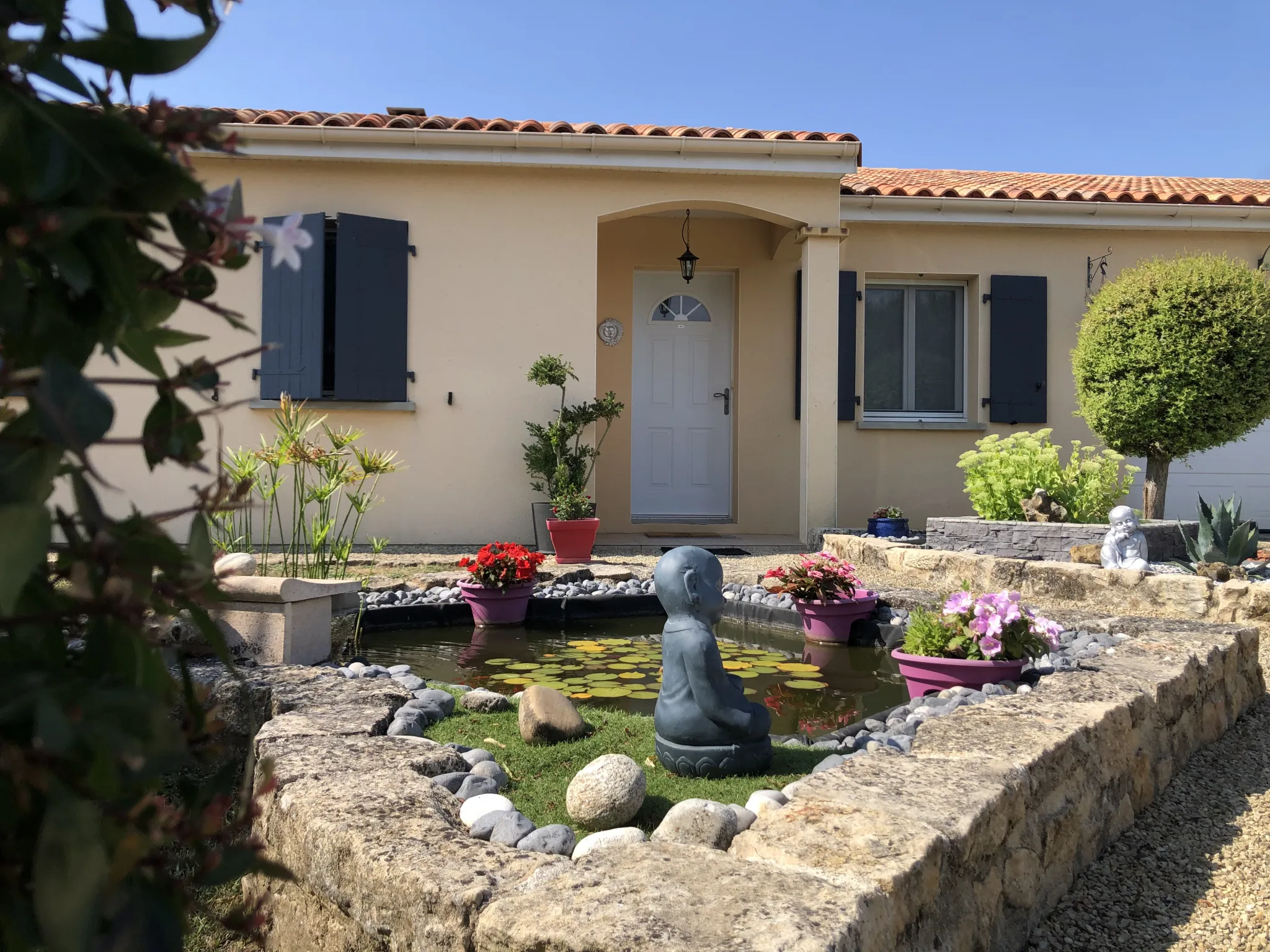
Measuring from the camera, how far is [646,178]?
8203 millimetres

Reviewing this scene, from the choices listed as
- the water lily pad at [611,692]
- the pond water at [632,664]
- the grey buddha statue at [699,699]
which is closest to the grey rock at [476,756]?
the grey buddha statue at [699,699]

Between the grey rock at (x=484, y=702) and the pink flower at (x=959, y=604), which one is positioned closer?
the grey rock at (x=484, y=702)

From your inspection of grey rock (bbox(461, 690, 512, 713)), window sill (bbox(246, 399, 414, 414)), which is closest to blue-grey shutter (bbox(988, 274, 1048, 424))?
window sill (bbox(246, 399, 414, 414))

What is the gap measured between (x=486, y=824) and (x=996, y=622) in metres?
2.23

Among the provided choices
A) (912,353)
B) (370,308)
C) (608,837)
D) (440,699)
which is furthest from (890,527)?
(608,837)

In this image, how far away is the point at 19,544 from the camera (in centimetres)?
47

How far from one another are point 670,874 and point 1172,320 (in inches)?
268

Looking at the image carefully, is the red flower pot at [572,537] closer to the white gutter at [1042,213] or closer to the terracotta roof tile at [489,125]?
the terracotta roof tile at [489,125]

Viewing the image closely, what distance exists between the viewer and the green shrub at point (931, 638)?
370cm

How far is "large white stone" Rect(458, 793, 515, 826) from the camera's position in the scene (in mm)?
2227

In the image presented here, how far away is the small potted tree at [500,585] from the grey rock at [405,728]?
2.34 metres

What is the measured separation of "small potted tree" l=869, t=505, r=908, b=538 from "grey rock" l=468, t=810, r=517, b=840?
20.2 ft

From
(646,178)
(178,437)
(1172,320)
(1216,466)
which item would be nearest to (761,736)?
(178,437)

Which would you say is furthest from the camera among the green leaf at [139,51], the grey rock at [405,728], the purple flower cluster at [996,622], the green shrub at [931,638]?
the green shrub at [931,638]
